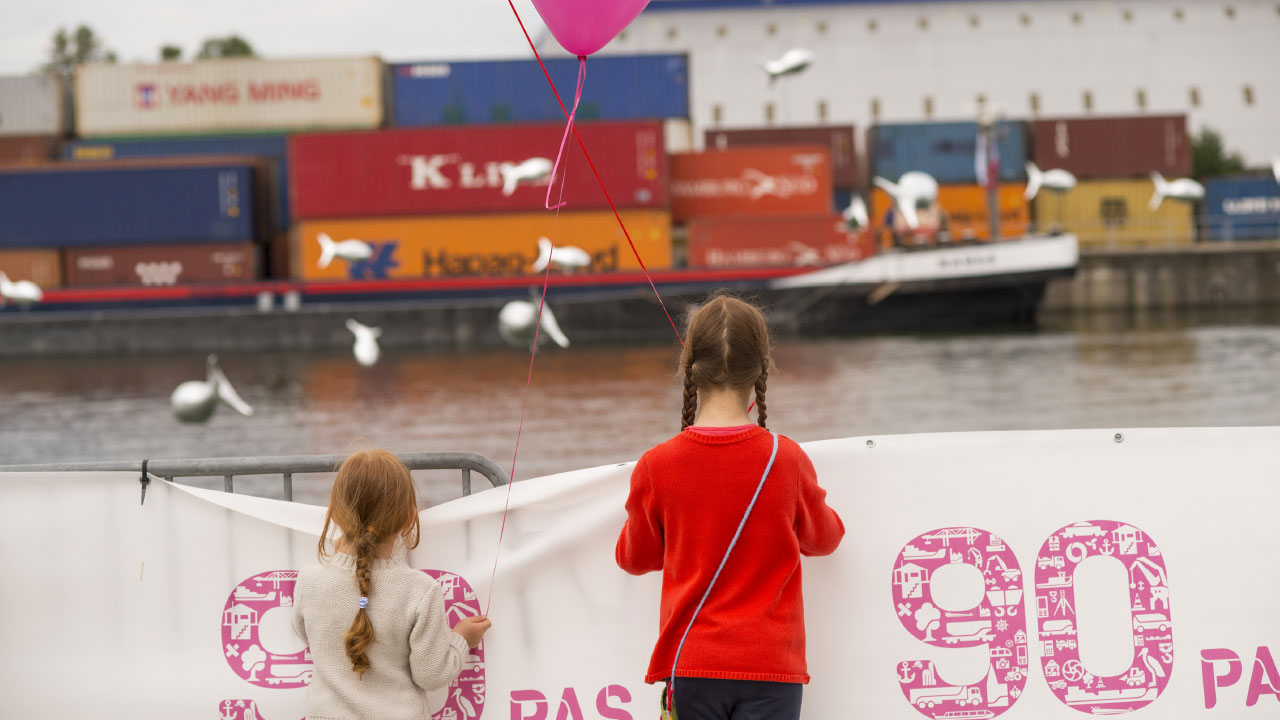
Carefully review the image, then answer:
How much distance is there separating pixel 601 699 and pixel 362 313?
29.1 meters

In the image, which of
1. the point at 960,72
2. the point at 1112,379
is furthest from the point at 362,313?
the point at 960,72

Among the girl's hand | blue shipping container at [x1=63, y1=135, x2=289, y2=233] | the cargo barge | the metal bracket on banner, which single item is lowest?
the girl's hand

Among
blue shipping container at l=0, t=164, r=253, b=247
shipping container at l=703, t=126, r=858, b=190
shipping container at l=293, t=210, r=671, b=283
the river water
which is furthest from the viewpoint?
shipping container at l=703, t=126, r=858, b=190

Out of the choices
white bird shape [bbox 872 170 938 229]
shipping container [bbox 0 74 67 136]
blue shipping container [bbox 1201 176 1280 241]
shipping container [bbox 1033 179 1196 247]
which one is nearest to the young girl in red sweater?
white bird shape [bbox 872 170 938 229]

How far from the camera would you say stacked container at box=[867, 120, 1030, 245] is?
41688 millimetres

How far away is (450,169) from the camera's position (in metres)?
31.2

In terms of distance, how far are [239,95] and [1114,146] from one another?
31643 mm

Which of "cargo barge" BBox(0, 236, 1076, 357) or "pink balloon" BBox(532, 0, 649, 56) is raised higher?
"cargo barge" BBox(0, 236, 1076, 357)

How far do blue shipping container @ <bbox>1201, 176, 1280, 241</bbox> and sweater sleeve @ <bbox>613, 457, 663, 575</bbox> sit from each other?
160ft

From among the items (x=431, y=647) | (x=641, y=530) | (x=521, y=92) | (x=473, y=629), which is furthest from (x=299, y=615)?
(x=521, y=92)

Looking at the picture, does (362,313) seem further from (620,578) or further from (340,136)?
(620,578)

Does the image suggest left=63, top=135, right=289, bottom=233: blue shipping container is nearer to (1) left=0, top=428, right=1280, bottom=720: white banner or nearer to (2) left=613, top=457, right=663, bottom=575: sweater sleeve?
(1) left=0, top=428, right=1280, bottom=720: white banner

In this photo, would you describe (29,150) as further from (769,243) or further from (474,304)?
(769,243)

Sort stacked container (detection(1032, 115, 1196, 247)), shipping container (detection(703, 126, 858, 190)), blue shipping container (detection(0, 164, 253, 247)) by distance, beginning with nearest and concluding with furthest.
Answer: blue shipping container (detection(0, 164, 253, 247)) < shipping container (detection(703, 126, 858, 190)) < stacked container (detection(1032, 115, 1196, 247))
